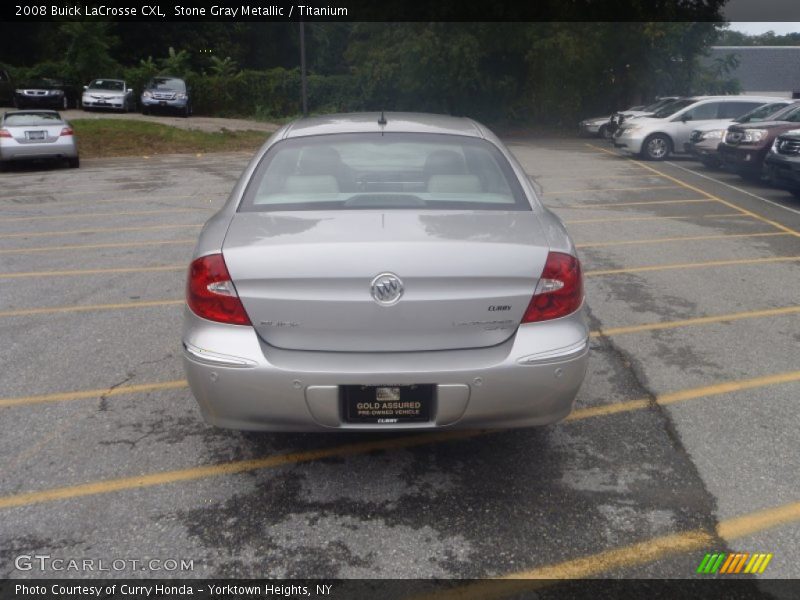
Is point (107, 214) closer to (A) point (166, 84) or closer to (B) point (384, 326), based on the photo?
(B) point (384, 326)

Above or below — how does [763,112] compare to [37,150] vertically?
above

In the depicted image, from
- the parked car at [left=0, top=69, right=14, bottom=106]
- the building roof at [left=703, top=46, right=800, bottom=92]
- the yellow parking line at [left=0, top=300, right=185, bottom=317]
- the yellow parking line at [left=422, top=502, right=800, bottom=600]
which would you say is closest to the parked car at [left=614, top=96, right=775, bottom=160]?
the yellow parking line at [left=0, top=300, right=185, bottom=317]

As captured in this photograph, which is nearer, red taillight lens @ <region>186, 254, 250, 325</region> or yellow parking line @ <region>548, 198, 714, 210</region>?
red taillight lens @ <region>186, 254, 250, 325</region>

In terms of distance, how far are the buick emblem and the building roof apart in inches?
2633

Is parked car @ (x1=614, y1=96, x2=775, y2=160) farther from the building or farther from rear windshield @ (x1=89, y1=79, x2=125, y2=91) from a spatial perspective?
the building

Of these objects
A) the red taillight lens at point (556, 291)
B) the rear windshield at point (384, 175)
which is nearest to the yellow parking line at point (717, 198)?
the rear windshield at point (384, 175)

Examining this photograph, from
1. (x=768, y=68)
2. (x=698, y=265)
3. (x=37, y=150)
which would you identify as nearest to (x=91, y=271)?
(x=698, y=265)

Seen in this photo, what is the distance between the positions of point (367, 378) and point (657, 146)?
18.6 metres

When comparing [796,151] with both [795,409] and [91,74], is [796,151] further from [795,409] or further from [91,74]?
[91,74]

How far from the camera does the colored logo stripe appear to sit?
3.12 meters

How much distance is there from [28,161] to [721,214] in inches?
600

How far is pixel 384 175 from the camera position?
4602 millimetres

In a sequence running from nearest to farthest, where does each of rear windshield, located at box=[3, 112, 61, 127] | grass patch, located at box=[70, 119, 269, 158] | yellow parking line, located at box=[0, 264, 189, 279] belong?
yellow parking line, located at box=[0, 264, 189, 279], rear windshield, located at box=[3, 112, 61, 127], grass patch, located at box=[70, 119, 269, 158]

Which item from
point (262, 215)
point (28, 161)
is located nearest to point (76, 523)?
point (262, 215)
